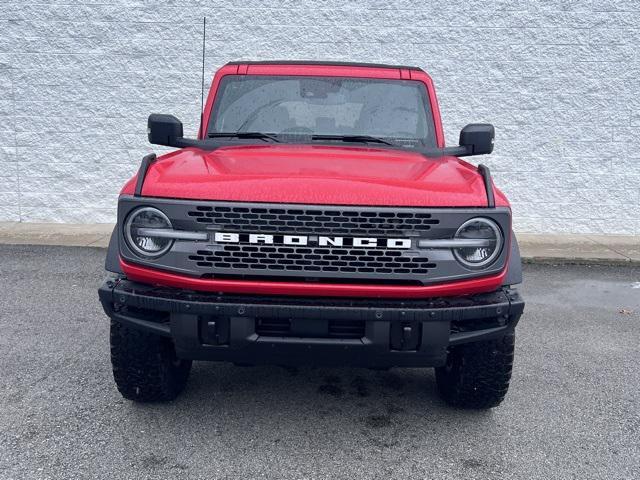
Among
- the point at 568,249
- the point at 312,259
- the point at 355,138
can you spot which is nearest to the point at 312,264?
the point at 312,259

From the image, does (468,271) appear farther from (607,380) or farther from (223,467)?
(607,380)

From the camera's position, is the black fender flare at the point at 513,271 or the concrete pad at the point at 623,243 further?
the concrete pad at the point at 623,243

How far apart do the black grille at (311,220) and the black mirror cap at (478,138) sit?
1348 millimetres

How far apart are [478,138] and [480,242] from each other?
1284 mm

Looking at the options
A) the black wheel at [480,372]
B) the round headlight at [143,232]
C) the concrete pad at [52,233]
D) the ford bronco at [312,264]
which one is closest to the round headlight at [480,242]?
the ford bronco at [312,264]

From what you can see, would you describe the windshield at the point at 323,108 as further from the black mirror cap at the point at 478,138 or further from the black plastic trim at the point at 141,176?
the black plastic trim at the point at 141,176

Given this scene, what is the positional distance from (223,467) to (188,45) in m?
7.30

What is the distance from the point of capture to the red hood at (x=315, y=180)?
3012 mm

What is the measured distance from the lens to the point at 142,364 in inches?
136

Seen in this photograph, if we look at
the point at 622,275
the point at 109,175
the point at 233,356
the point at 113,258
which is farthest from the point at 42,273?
the point at 622,275

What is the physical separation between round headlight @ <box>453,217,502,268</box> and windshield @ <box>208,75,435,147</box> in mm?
1217

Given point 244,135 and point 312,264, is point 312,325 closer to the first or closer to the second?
point 312,264

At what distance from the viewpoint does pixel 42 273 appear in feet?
22.6

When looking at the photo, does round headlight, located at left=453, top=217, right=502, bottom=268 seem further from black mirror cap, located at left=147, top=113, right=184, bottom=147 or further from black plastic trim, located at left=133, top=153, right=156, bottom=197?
black mirror cap, located at left=147, top=113, right=184, bottom=147
